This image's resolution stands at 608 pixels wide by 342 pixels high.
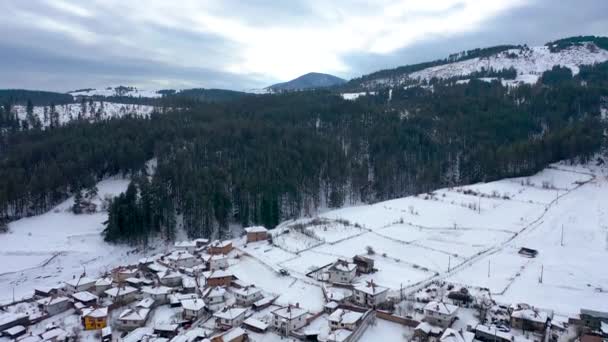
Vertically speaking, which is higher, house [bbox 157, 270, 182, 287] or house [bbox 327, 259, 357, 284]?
house [bbox 327, 259, 357, 284]

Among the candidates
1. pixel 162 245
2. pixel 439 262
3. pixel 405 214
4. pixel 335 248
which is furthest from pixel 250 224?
pixel 439 262

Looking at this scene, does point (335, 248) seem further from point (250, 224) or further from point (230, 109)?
point (230, 109)

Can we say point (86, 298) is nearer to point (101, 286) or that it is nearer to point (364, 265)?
point (101, 286)

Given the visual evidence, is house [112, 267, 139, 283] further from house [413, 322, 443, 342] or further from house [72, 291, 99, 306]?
house [413, 322, 443, 342]

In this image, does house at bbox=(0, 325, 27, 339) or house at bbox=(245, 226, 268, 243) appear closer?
house at bbox=(0, 325, 27, 339)

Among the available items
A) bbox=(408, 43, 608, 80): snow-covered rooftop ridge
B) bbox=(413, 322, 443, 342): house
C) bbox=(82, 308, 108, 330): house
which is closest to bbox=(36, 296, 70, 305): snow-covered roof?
bbox=(82, 308, 108, 330): house

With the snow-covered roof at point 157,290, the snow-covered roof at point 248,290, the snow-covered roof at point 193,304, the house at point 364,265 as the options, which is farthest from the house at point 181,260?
the house at point 364,265

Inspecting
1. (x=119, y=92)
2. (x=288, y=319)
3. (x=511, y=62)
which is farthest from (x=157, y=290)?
(x=119, y=92)
